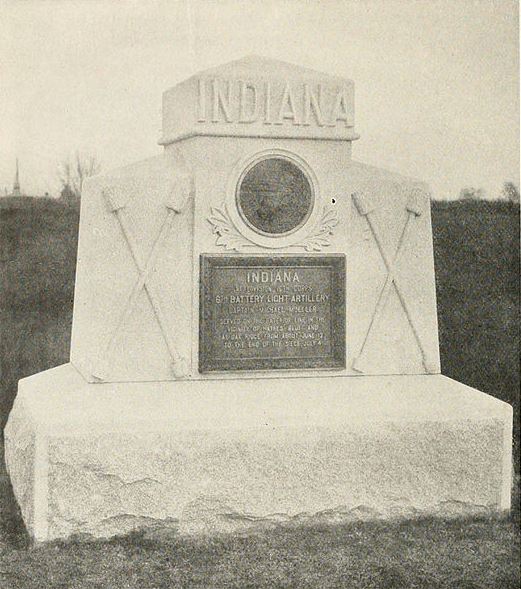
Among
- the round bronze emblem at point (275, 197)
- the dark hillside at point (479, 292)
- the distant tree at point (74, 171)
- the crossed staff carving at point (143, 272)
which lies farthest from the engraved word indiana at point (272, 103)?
the distant tree at point (74, 171)

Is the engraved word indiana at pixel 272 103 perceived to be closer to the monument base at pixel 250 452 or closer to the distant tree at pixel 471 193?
the monument base at pixel 250 452

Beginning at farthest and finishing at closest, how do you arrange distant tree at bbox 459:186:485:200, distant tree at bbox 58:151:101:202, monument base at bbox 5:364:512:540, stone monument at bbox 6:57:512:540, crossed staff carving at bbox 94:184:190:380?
distant tree at bbox 58:151:101:202, distant tree at bbox 459:186:485:200, crossed staff carving at bbox 94:184:190:380, stone monument at bbox 6:57:512:540, monument base at bbox 5:364:512:540

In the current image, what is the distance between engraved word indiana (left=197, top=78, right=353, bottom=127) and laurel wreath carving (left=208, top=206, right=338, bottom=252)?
2.20 ft

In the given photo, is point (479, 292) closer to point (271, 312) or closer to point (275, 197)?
point (271, 312)

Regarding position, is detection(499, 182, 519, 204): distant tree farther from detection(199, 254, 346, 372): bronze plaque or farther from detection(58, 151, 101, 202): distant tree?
detection(58, 151, 101, 202): distant tree

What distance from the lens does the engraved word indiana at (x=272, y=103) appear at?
252 inches

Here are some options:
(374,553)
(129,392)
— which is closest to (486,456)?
(374,553)

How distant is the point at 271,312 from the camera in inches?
263

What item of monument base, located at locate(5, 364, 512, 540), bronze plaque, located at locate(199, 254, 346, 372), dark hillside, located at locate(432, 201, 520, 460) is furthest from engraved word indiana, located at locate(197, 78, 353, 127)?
dark hillside, located at locate(432, 201, 520, 460)

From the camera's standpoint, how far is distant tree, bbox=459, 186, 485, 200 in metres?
9.44

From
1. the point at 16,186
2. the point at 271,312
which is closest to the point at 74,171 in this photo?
the point at 16,186

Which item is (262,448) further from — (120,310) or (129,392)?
(120,310)

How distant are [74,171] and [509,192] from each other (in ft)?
16.3

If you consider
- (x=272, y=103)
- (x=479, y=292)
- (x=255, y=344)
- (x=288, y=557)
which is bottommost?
(x=288, y=557)
